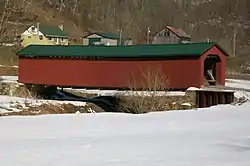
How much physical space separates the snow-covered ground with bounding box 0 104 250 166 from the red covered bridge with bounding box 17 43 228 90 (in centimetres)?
909

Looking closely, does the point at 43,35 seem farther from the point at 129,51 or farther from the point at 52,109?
the point at 52,109

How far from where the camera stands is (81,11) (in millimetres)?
95188

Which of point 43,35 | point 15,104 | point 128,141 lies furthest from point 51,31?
point 128,141

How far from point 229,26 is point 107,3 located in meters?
30.0

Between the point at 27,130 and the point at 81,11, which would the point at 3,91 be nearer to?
the point at 27,130

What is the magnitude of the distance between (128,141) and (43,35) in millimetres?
59971

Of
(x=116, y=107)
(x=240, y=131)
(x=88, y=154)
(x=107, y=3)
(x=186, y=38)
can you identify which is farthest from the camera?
(x=107, y=3)

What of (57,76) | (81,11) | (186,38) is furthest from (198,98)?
(81,11)

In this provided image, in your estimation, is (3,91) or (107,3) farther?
(107,3)

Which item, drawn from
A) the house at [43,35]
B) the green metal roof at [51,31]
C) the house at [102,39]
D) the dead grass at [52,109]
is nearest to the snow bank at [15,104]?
the dead grass at [52,109]

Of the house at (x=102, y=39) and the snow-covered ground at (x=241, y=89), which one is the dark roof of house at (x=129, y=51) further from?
the house at (x=102, y=39)

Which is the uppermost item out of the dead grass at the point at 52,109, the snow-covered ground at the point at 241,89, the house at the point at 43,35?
the house at the point at 43,35

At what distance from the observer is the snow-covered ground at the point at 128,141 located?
8.45m

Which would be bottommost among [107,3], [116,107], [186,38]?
[116,107]
